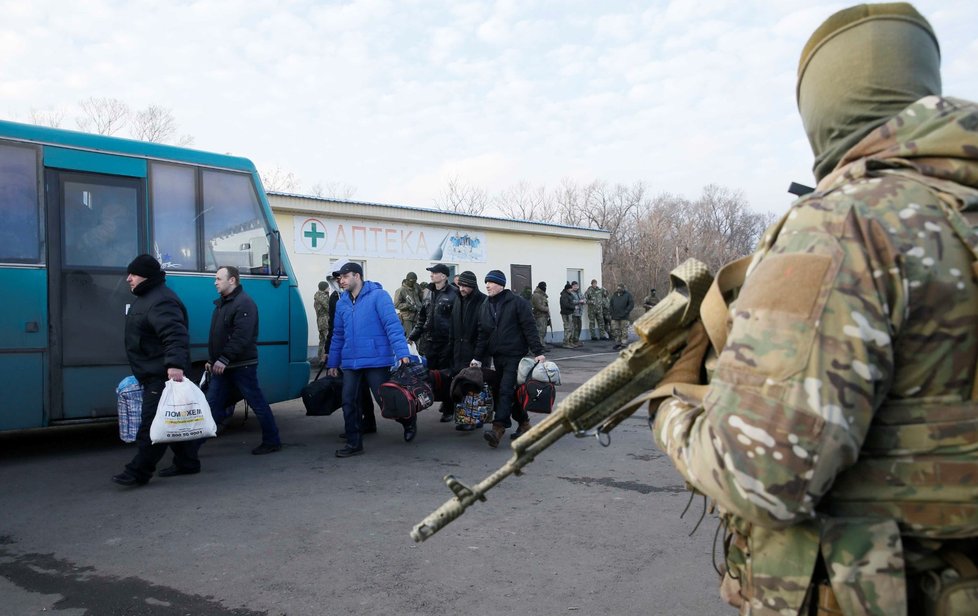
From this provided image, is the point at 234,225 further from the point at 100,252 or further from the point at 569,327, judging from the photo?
the point at 569,327

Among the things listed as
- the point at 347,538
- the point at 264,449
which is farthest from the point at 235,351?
the point at 347,538

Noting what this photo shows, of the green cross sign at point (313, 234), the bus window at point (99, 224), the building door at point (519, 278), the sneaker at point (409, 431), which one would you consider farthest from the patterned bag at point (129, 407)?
the building door at point (519, 278)

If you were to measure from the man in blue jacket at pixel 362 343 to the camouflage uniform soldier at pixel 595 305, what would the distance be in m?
16.2

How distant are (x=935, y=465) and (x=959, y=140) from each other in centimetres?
60

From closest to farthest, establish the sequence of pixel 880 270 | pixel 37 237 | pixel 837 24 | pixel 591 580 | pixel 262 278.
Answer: pixel 880 270 → pixel 837 24 → pixel 591 580 → pixel 37 237 → pixel 262 278

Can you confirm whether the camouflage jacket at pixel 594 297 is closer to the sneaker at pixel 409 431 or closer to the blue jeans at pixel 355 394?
the sneaker at pixel 409 431

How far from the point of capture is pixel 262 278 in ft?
25.8

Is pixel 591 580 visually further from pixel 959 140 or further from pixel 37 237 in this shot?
pixel 37 237

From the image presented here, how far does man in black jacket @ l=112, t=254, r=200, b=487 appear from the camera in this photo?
226 inches

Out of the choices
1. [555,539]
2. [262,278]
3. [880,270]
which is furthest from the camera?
[262,278]

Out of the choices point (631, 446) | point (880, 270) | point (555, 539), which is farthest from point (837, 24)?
point (631, 446)

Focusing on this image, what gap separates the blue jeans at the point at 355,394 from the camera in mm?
6945

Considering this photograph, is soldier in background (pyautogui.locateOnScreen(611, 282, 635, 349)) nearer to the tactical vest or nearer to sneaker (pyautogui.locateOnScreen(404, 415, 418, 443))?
sneaker (pyautogui.locateOnScreen(404, 415, 418, 443))

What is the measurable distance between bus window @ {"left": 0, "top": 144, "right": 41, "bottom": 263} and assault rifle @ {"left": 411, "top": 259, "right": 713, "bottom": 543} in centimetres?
622
